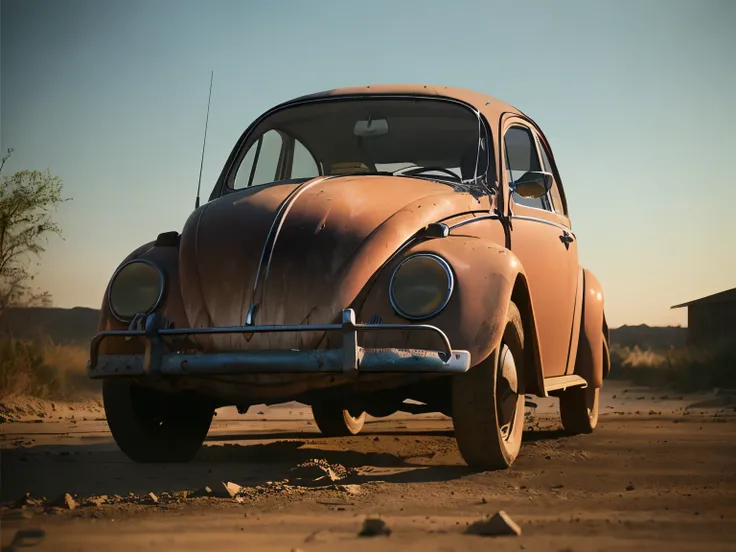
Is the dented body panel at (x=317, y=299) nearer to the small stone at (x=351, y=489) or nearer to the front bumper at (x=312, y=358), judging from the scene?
the front bumper at (x=312, y=358)

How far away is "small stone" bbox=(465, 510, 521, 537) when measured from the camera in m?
3.77

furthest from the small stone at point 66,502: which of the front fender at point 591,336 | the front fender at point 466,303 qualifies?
the front fender at point 591,336

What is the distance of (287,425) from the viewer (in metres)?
10.2

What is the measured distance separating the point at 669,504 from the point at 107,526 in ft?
7.82

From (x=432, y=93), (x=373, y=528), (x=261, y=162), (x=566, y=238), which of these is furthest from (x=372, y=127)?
(x=373, y=528)

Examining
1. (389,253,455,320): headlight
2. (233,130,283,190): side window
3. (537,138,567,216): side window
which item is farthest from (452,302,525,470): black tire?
(537,138,567,216): side window

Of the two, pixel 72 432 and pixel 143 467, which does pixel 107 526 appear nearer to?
pixel 143 467

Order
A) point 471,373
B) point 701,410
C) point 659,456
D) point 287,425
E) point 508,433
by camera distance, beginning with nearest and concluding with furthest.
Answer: point 471,373, point 508,433, point 659,456, point 287,425, point 701,410

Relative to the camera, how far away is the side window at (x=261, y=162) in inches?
282

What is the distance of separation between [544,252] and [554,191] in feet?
4.55

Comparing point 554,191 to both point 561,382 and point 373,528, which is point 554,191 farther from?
point 373,528

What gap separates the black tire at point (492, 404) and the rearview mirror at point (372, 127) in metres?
1.79

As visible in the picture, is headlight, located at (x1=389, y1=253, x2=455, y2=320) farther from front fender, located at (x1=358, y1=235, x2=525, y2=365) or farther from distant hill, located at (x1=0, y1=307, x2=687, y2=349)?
distant hill, located at (x1=0, y1=307, x2=687, y2=349)

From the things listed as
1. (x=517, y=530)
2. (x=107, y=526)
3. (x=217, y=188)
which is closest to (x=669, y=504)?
(x=517, y=530)
